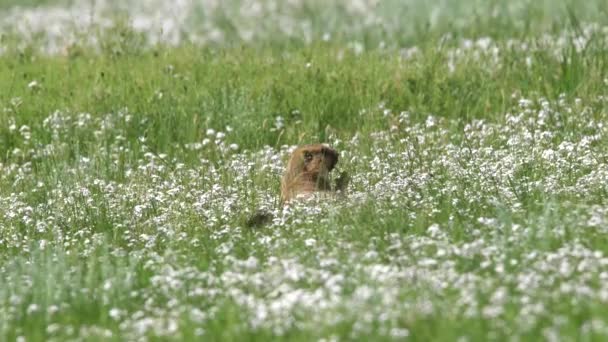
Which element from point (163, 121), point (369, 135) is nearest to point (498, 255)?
point (369, 135)

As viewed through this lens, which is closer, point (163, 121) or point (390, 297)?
point (390, 297)

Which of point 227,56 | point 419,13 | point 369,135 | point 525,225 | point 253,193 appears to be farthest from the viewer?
point 419,13

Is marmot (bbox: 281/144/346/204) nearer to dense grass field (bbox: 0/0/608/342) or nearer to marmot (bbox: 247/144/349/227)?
marmot (bbox: 247/144/349/227)

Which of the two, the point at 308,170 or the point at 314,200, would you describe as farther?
the point at 308,170

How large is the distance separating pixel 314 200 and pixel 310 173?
2.41 feet

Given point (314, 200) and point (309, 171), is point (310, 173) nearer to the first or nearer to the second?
point (309, 171)

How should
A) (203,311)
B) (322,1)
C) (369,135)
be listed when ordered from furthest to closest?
(322,1)
(369,135)
(203,311)

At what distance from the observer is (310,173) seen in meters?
9.28

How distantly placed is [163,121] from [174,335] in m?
5.95

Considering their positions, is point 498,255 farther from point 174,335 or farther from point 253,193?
point 253,193

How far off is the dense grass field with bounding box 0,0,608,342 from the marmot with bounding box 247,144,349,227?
0.15 metres

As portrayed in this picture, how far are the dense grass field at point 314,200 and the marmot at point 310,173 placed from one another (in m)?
0.15

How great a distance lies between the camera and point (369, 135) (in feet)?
36.0

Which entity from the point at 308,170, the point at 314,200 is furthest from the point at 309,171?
the point at 314,200
